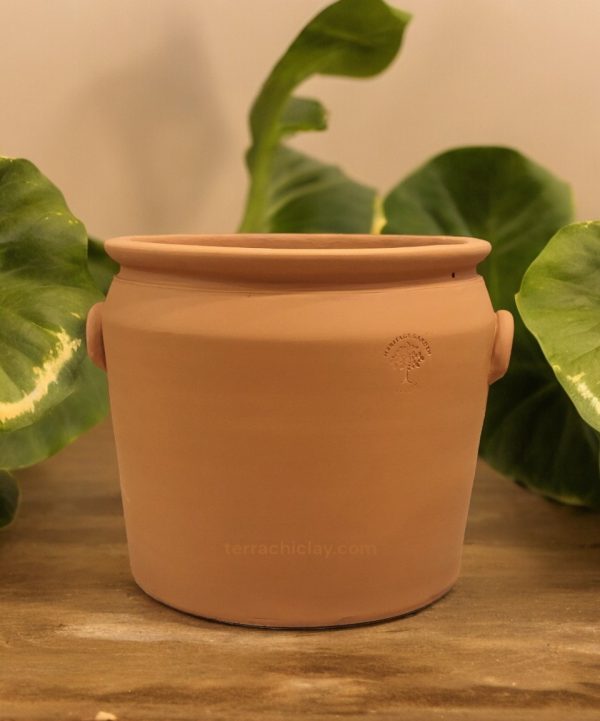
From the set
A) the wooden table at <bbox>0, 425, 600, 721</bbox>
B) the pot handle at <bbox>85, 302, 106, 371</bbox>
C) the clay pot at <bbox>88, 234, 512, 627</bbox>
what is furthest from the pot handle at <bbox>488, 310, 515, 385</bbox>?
the pot handle at <bbox>85, 302, 106, 371</bbox>

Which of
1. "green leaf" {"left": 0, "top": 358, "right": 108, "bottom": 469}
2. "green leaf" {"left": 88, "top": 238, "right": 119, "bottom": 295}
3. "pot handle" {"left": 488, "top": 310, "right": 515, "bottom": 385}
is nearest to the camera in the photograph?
"pot handle" {"left": 488, "top": 310, "right": 515, "bottom": 385}

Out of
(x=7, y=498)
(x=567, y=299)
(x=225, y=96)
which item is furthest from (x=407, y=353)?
(x=225, y=96)

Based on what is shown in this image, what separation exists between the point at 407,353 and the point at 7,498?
0.45 metres

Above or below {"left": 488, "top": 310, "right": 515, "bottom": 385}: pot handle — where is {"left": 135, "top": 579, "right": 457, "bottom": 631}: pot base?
below

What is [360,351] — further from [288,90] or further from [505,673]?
[288,90]

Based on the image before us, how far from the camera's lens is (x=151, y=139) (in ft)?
4.56

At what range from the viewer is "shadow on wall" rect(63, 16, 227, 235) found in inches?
53.6

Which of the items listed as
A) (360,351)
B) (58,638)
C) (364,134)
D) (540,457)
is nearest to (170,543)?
(58,638)

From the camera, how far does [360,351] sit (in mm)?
636

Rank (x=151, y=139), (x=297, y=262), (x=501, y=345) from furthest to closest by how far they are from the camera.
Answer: (x=151, y=139) < (x=501, y=345) < (x=297, y=262)

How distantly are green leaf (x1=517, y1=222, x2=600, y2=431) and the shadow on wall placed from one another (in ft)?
2.48

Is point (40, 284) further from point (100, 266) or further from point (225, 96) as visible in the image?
point (225, 96)

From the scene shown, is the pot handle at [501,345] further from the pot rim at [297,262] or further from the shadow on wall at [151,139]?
the shadow on wall at [151,139]

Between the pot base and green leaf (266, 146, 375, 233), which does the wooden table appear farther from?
green leaf (266, 146, 375, 233)
